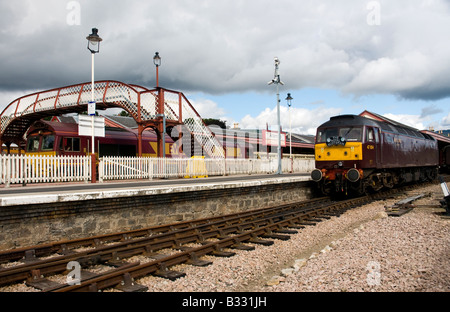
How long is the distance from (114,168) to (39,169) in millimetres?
2990

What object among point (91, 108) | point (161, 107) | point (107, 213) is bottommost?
point (107, 213)

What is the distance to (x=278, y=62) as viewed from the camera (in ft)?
77.9

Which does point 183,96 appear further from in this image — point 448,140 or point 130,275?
point 448,140

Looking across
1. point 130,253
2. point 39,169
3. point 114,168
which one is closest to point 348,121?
point 114,168

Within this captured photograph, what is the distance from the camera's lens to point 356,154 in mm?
14180

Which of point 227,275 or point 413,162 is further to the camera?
point 413,162

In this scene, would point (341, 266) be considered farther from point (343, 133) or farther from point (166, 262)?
point (343, 133)

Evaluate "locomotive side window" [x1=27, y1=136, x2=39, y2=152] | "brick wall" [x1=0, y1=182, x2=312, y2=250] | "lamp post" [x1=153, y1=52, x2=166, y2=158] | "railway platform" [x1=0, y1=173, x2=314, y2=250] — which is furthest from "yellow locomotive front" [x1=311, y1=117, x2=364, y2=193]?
"locomotive side window" [x1=27, y1=136, x2=39, y2=152]

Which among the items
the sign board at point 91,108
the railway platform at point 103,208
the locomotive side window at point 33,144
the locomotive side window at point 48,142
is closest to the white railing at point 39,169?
the sign board at point 91,108

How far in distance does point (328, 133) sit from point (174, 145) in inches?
410

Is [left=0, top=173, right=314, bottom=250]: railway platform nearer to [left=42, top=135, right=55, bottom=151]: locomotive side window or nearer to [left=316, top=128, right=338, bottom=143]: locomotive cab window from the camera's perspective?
[left=316, top=128, right=338, bottom=143]: locomotive cab window

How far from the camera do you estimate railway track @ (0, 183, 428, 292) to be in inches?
204

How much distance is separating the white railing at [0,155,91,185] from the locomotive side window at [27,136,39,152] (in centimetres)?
521
